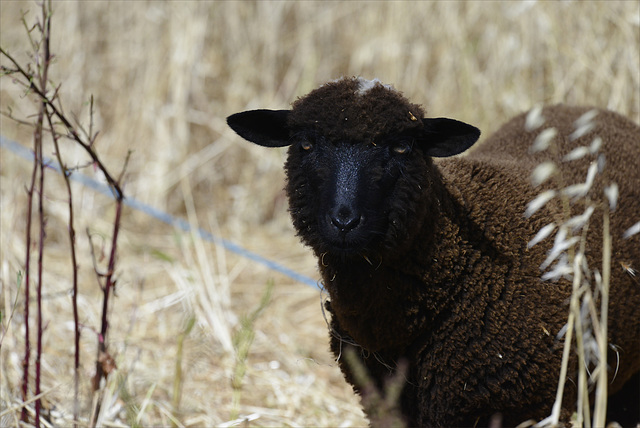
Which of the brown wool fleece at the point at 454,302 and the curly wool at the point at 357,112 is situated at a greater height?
the curly wool at the point at 357,112

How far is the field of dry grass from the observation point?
16.6 feet

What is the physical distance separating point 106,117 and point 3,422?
→ 4.88 m

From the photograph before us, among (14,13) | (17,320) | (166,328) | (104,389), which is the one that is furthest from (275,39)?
(104,389)

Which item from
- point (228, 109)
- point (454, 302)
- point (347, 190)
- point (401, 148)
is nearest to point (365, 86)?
point (401, 148)

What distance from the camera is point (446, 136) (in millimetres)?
2920

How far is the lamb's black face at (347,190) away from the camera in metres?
2.68

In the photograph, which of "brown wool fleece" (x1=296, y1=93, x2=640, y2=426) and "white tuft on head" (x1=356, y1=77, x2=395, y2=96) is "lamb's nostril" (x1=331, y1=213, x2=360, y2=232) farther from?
"white tuft on head" (x1=356, y1=77, x2=395, y2=96)

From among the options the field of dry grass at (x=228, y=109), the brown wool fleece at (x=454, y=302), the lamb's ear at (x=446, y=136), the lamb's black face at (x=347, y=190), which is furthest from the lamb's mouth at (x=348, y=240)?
the field of dry grass at (x=228, y=109)

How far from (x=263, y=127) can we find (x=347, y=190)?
0.59 metres

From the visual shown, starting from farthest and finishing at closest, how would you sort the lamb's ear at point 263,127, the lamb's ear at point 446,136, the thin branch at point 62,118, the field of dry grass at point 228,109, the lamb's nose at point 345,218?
the field of dry grass at point 228,109 < the lamb's ear at point 263,127 < the lamb's ear at point 446,136 < the thin branch at point 62,118 < the lamb's nose at point 345,218

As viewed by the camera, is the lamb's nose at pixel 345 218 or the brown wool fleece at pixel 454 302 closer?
the lamb's nose at pixel 345 218

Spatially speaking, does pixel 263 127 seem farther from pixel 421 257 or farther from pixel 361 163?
pixel 421 257

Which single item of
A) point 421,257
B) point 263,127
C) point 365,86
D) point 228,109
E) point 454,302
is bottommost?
point 454,302

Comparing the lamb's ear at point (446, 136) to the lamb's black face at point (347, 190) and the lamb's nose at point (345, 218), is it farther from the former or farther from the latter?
the lamb's nose at point (345, 218)
